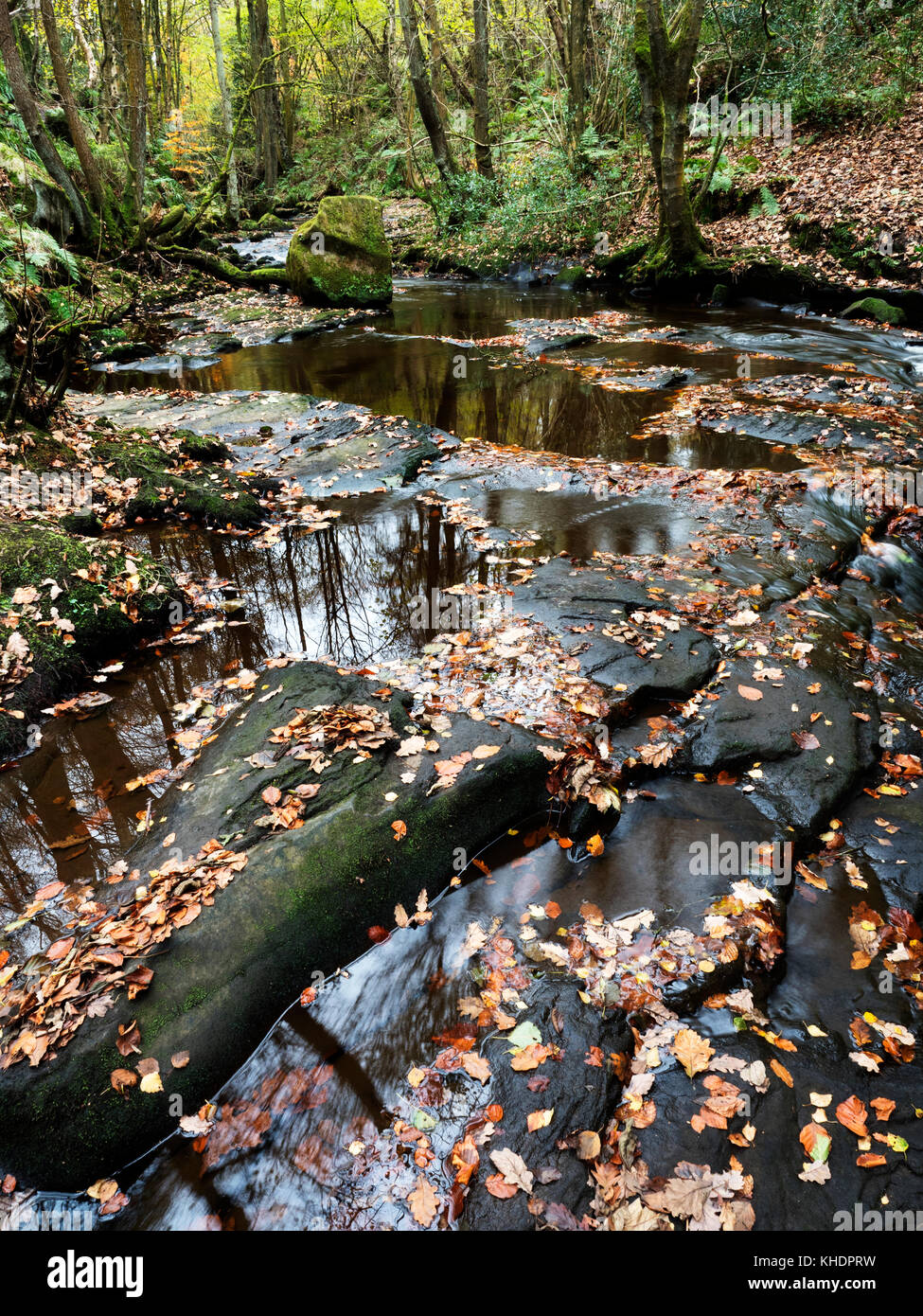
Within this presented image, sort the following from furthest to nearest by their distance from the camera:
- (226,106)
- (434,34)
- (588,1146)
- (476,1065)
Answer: (226,106)
(434,34)
(476,1065)
(588,1146)

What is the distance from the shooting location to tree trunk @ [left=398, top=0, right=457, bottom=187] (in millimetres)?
20188

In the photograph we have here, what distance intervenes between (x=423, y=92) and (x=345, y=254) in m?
8.36

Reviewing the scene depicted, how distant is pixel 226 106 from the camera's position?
78.1 feet

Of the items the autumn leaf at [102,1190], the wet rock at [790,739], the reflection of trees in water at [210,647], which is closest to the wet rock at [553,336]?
the reflection of trees in water at [210,647]

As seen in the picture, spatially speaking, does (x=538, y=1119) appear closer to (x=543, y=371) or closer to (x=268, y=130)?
(x=543, y=371)

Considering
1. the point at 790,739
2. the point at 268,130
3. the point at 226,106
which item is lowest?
the point at 790,739

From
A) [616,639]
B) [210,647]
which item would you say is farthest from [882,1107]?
[210,647]

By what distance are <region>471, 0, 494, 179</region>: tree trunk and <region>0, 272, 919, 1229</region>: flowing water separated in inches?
574

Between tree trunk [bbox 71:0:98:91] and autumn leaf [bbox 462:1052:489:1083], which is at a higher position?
tree trunk [bbox 71:0:98:91]

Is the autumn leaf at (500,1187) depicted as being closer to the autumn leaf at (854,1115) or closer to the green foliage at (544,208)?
the autumn leaf at (854,1115)

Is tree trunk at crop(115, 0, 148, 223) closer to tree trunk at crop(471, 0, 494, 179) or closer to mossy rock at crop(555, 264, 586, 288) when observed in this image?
tree trunk at crop(471, 0, 494, 179)

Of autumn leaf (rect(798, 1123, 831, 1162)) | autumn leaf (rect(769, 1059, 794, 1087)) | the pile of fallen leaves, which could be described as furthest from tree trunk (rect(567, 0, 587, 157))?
autumn leaf (rect(798, 1123, 831, 1162))

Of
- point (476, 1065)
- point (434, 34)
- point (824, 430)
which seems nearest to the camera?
point (476, 1065)

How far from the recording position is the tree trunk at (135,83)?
15.9 m
